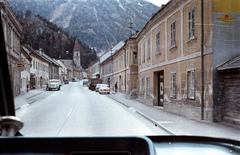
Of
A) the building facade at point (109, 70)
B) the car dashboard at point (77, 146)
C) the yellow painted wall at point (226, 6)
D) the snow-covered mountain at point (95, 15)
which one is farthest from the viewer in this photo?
the building facade at point (109, 70)

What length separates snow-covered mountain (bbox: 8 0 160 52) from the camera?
6.36 feet

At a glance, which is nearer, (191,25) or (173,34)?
(191,25)

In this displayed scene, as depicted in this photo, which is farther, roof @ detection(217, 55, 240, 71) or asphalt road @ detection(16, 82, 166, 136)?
asphalt road @ detection(16, 82, 166, 136)

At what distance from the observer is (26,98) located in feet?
6.54

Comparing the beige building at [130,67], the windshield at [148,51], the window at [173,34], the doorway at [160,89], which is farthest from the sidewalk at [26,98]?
the window at [173,34]

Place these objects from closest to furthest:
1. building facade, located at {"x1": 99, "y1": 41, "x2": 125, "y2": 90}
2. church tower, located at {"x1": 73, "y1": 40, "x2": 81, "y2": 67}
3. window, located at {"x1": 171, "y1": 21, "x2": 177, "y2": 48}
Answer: church tower, located at {"x1": 73, "y1": 40, "x2": 81, "y2": 67} < window, located at {"x1": 171, "y1": 21, "x2": 177, "y2": 48} < building facade, located at {"x1": 99, "y1": 41, "x2": 125, "y2": 90}

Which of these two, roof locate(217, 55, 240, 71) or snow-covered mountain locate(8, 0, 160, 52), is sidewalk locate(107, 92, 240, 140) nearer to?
roof locate(217, 55, 240, 71)

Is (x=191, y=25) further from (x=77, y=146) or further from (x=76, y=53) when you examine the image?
(x=77, y=146)

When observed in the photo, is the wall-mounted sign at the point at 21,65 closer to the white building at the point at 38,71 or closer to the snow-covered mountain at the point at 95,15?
the white building at the point at 38,71

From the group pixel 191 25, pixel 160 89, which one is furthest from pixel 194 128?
pixel 191 25

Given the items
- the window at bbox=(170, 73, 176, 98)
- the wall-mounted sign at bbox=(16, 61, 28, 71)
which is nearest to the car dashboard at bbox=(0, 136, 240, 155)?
the wall-mounted sign at bbox=(16, 61, 28, 71)

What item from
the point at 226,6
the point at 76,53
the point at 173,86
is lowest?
the point at 173,86

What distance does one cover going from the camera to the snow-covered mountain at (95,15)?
76.3 inches

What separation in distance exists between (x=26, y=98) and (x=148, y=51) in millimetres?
1387
